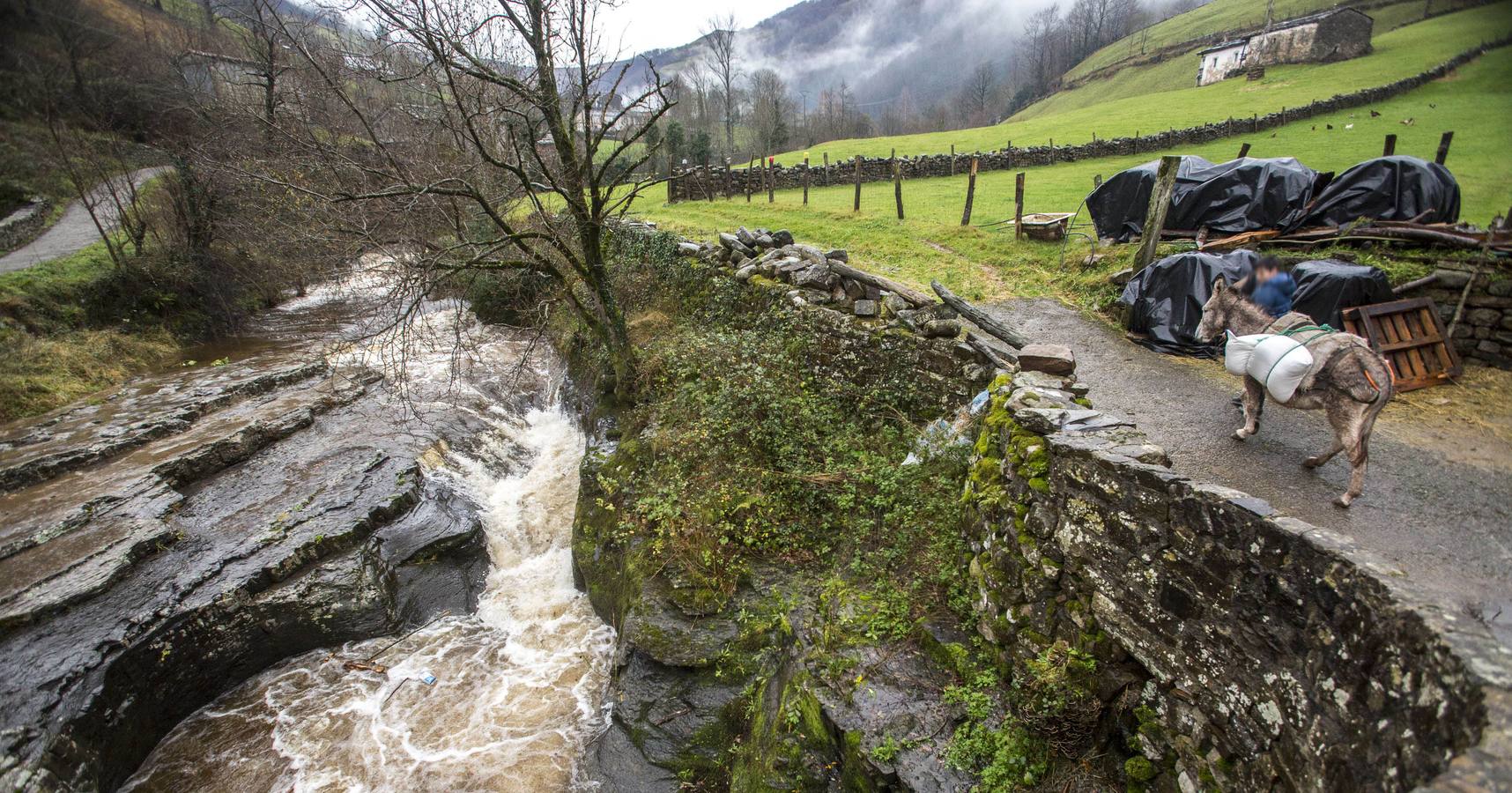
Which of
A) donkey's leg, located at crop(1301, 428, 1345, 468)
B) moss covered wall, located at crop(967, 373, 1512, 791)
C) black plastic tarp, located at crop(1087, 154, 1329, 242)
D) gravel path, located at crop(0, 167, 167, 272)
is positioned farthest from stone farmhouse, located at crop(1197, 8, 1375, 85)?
gravel path, located at crop(0, 167, 167, 272)

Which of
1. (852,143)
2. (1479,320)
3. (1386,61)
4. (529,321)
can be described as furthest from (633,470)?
(1386,61)

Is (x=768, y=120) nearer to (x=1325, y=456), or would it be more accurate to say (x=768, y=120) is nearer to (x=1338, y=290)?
(x=1338, y=290)

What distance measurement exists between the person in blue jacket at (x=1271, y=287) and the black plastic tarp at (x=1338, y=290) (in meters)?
2.97

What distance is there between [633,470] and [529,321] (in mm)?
9699

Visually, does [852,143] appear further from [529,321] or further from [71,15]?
[71,15]

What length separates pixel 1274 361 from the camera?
16.1ft

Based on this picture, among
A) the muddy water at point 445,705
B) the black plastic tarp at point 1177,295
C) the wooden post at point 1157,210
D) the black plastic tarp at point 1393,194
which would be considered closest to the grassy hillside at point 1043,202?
the wooden post at point 1157,210

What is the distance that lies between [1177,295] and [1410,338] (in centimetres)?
254

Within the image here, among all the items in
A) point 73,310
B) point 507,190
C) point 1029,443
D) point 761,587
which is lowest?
point 761,587

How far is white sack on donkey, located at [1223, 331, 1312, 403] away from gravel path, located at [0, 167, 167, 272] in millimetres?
25236

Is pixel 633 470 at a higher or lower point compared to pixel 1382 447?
lower

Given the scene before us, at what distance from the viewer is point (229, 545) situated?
25.0 feet

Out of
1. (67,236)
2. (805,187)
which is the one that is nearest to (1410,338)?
(805,187)

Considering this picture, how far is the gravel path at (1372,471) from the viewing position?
14.8ft
